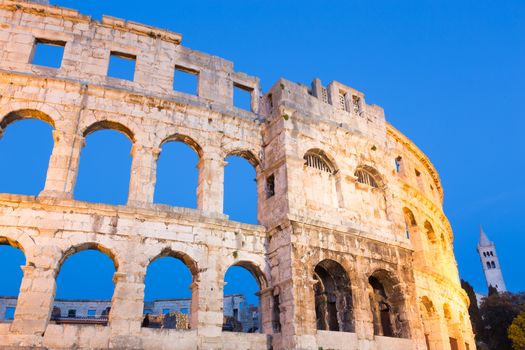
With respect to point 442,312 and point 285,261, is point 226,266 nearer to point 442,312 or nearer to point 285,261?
point 285,261

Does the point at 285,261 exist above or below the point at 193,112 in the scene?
below

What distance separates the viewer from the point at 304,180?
565 inches

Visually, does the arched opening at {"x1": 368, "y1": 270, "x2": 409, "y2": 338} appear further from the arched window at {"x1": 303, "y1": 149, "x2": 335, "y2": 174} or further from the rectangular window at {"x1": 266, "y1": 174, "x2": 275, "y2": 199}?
the rectangular window at {"x1": 266, "y1": 174, "x2": 275, "y2": 199}

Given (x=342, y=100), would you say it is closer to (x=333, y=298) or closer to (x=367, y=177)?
(x=367, y=177)

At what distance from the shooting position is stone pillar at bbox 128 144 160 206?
12648 millimetres

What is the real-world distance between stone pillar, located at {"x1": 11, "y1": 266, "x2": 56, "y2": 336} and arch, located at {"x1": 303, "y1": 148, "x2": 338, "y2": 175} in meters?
8.62

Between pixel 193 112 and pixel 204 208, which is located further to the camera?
pixel 193 112

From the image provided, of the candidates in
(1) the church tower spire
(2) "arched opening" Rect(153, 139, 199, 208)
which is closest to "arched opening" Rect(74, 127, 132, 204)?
(2) "arched opening" Rect(153, 139, 199, 208)

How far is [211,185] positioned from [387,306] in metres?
7.46

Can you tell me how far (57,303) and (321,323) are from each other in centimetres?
2733

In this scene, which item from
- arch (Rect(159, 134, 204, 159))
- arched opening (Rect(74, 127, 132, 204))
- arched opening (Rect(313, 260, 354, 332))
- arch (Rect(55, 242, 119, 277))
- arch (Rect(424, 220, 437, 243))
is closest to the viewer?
arch (Rect(55, 242, 119, 277))

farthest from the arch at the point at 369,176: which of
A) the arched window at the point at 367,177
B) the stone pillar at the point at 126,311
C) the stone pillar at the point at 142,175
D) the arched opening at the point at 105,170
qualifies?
the arched opening at the point at 105,170

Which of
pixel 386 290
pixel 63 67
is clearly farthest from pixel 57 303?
pixel 386 290

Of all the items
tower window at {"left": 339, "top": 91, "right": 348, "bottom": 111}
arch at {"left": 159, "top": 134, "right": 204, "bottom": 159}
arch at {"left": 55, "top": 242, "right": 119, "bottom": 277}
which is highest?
tower window at {"left": 339, "top": 91, "right": 348, "bottom": 111}
